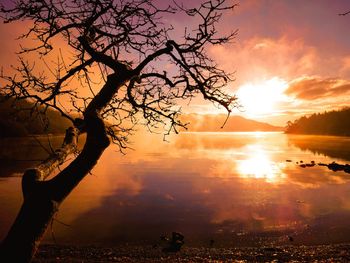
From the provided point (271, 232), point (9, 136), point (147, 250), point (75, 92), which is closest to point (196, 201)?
point (271, 232)

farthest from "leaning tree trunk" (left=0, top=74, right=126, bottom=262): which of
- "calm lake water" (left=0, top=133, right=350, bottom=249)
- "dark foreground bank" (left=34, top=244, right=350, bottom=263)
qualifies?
"dark foreground bank" (left=34, top=244, right=350, bottom=263)

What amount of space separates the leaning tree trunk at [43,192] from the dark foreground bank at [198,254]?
44.1 feet

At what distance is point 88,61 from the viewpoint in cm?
557

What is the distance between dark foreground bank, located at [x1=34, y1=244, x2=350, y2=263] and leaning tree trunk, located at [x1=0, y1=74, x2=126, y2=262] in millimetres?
13446

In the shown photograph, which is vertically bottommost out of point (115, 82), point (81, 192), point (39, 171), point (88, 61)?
point (81, 192)

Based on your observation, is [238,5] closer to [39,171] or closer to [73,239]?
[39,171]

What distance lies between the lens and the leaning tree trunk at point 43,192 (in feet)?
10.3

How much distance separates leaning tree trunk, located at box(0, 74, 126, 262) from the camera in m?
3.14

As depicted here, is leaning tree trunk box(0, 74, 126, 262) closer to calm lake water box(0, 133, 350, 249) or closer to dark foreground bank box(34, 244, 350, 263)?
calm lake water box(0, 133, 350, 249)

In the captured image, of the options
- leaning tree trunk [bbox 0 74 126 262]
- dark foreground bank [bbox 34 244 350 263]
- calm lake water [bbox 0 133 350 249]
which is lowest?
calm lake water [bbox 0 133 350 249]

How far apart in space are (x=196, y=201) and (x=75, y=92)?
25.2 m

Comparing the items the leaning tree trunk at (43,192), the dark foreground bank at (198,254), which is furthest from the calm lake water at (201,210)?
the leaning tree trunk at (43,192)

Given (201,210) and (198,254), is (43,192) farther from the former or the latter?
(201,210)

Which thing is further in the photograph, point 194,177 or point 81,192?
point 194,177
